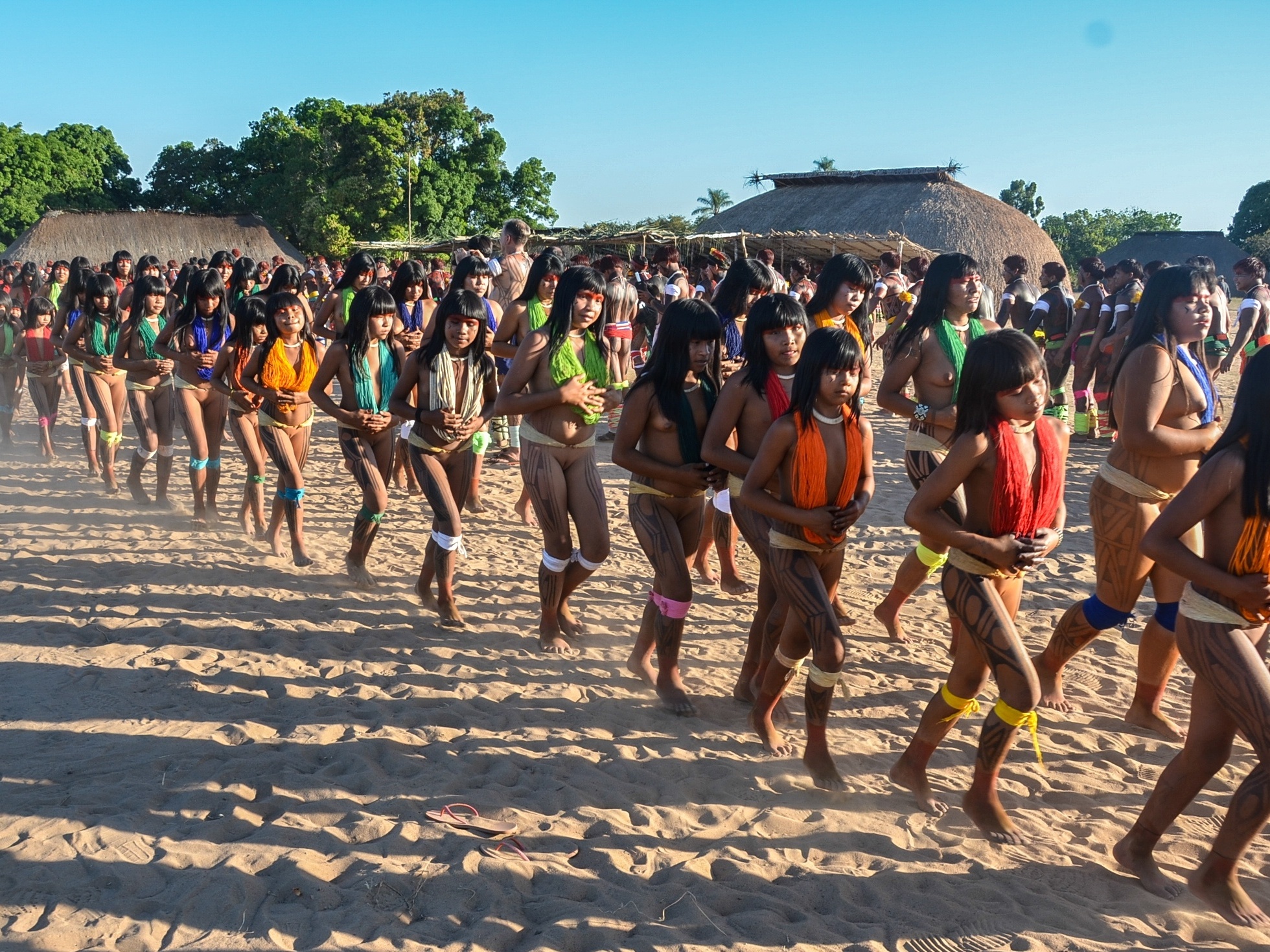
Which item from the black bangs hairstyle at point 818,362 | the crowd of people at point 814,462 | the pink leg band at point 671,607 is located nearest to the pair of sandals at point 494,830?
the crowd of people at point 814,462

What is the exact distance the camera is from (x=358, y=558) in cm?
673

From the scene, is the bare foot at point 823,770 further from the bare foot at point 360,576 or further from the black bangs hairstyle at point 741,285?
the bare foot at point 360,576

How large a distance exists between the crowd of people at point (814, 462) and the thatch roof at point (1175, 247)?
41.0 metres

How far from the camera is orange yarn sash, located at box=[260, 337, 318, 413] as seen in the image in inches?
275

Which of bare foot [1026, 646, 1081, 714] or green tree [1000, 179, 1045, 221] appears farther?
green tree [1000, 179, 1045, 221]

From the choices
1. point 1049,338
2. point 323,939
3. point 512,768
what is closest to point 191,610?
point 512,768

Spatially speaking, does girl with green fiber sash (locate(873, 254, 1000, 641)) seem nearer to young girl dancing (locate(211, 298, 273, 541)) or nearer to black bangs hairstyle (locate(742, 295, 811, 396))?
black bangs hairstyle (locate(742, 295, 811, 396))

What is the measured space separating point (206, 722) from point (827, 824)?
2.82 m

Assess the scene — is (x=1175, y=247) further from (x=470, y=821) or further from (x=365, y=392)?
(x=470, y=821)

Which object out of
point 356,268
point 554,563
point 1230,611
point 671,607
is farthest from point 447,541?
point 356,268

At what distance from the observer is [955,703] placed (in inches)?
150

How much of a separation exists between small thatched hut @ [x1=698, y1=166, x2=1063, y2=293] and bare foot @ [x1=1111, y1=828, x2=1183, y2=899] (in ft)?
98.1

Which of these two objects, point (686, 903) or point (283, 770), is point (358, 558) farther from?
point (686, 903)

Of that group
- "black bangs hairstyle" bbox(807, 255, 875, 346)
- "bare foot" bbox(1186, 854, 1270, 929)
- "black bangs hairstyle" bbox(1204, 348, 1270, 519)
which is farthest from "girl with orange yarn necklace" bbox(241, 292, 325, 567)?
"bare foot" bbox(1186, 854, 1270, 929)
